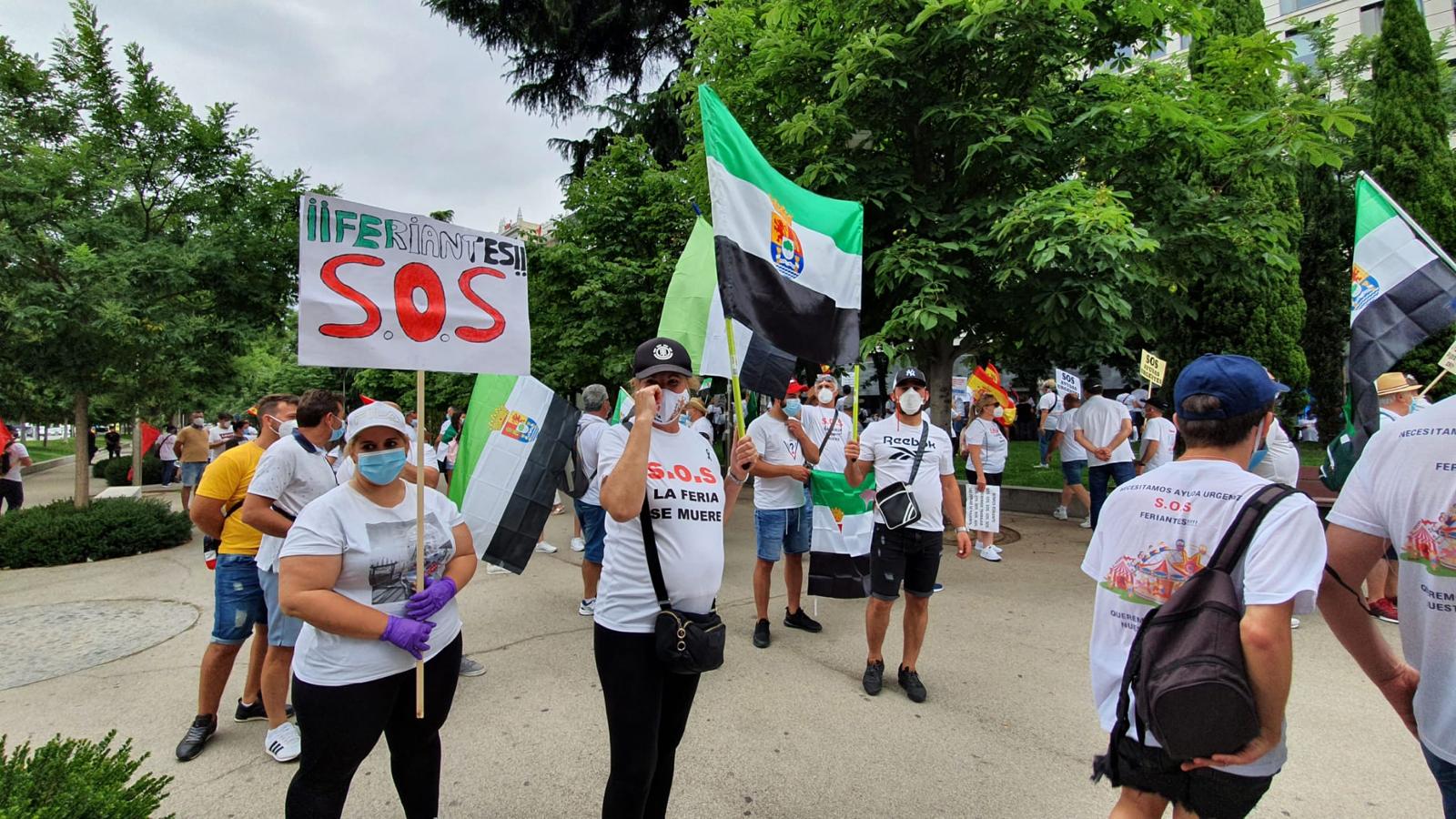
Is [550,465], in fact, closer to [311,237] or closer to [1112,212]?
[311,237]

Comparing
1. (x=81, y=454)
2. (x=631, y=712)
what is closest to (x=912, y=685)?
(x=631, y=712)

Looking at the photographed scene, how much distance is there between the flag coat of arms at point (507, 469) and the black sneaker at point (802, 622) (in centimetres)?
214

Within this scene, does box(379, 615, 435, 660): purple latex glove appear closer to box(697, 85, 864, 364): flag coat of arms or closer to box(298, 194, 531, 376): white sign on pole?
box(298, 194, 531, 376): white sign on pole

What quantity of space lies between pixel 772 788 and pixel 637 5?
1619 centimetres

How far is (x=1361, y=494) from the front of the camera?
1.86m

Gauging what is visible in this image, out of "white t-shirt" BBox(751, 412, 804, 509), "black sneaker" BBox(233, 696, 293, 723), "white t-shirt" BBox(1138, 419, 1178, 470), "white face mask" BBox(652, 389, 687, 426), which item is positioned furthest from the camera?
"white t-shirt" BBox(1138, 419, 1178, 470)

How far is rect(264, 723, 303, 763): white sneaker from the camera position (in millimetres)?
3473

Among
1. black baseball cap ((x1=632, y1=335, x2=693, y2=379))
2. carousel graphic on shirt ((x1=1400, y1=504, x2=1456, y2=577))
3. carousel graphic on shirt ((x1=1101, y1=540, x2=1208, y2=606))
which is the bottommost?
carousel graphic on shirt ((x1=1101, y1=540, x2=1208, y2=606))

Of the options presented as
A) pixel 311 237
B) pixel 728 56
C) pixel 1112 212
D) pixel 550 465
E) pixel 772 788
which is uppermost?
pixel 728 56

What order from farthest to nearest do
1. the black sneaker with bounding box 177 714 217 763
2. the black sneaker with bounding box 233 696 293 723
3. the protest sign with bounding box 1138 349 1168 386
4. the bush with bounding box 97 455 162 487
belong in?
the bush with bounding box 97 455 162 487, the protest sign with bounding box 1138 349 1168 386, the black sneaker with bounding box 233 696 293 723, the black sneaker with bounding box 177 714 217 763

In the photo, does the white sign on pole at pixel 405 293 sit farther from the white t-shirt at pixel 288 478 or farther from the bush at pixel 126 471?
the bush at pixel 126 471

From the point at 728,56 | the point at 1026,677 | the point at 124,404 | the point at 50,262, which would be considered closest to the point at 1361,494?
the point at 1026,677

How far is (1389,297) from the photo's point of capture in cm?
373

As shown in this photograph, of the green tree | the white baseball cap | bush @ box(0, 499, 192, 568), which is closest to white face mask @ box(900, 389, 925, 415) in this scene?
the white baseball cap
